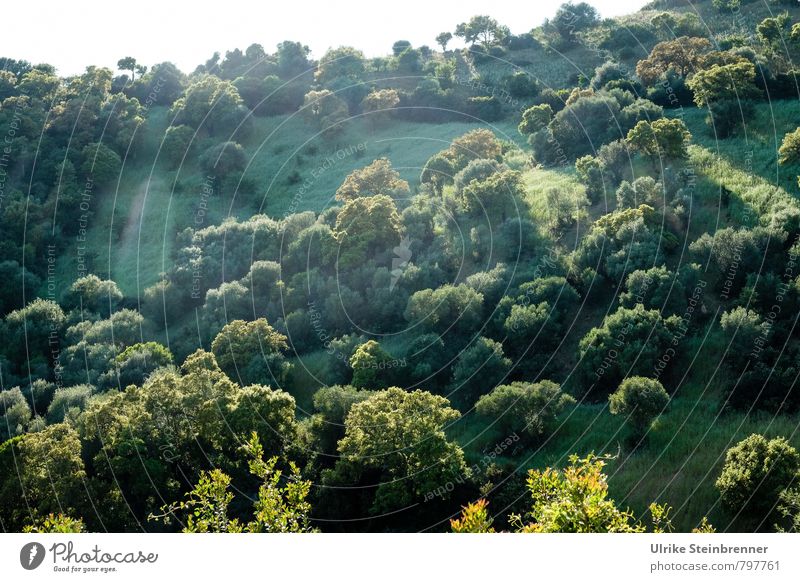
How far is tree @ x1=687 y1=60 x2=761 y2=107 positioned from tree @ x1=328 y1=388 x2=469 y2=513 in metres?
34.1

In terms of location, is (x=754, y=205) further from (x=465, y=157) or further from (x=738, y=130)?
(x=465, y=157)

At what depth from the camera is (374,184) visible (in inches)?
2325

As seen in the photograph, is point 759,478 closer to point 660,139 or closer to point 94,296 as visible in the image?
point 660,139

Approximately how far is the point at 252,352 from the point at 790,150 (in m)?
32.6

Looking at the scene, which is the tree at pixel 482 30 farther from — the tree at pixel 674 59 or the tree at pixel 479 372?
the tree at pixel 479 372

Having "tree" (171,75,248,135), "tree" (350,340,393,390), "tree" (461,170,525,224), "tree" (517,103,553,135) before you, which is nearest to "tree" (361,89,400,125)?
"tree" (171,75,248,135)

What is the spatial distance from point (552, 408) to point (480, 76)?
60835 mm

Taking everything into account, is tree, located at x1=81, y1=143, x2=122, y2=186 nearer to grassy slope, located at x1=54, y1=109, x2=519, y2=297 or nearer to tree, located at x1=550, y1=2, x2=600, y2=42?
grassy slope, located at x1=54, y1=109, x2=519, y2=297

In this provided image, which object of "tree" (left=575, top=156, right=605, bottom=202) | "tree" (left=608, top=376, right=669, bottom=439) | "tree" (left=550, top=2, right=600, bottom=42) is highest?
"tree" (left=550, top=2, right=600, bottom=42)

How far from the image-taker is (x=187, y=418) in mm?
37406

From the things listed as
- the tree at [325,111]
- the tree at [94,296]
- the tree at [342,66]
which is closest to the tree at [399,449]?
the tree at [94,296]

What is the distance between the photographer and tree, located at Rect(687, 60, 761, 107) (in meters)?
54.4

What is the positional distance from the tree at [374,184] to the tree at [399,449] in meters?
26.2

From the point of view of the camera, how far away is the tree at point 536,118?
214 feet
